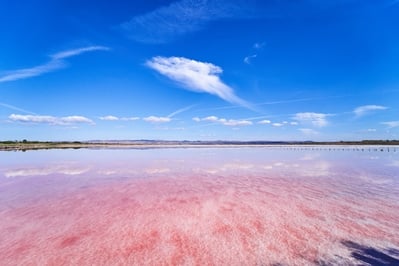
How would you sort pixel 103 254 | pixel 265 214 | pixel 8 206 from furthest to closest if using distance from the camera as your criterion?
pixel 8 206 < pixel 265 214 < pixel 103 254

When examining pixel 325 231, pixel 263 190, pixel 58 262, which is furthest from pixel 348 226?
pixel 58 262

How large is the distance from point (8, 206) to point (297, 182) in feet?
43.5

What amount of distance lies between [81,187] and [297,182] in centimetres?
1146

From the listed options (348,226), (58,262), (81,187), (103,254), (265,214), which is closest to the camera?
(58,262)

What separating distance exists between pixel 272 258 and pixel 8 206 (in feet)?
30.5

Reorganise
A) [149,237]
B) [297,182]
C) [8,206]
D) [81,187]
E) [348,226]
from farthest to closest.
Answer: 1. [297,182]
2. [81,187]
3. [8,206]
4. [348,226]
5. [149,237]

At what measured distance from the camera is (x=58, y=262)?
196 inches

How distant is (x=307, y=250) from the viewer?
5.39 metres

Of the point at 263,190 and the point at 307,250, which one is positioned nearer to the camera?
the point at 307,250

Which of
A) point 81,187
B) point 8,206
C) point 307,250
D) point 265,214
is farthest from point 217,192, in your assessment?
point 8,206

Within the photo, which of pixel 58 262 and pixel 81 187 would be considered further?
pixel 81 187

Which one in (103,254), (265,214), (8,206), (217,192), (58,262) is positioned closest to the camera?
(58,262)

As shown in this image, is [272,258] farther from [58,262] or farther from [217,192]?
[217,192]

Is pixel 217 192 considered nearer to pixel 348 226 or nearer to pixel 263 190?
pixel 263 190
